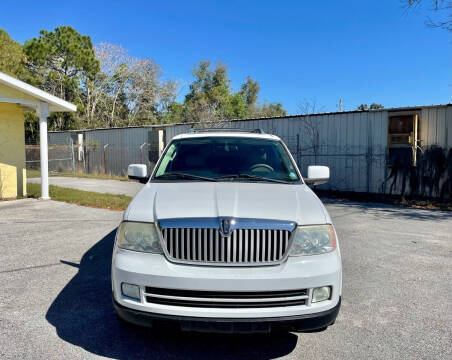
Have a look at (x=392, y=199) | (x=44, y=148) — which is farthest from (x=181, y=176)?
(x=392, y=199)

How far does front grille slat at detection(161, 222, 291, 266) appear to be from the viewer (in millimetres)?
2807

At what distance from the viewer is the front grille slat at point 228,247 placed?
2.81 meters

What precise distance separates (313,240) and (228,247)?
26.4 inches

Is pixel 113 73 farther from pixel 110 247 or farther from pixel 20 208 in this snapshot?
pixel 110 247

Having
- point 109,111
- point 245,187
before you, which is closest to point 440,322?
point 245,187

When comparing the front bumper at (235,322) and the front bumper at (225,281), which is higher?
the front bumper at (225,281)

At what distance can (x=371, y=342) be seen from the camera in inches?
129

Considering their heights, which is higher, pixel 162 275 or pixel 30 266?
pixel 162 275

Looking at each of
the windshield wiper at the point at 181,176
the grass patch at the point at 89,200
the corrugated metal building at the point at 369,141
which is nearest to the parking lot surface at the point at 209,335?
the windshield wiper at the point at 181,176

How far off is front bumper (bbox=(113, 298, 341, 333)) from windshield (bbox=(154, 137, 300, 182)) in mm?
1575

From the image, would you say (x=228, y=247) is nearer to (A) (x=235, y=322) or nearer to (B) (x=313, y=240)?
(A) (x=235, y=322)

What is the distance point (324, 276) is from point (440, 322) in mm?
1700

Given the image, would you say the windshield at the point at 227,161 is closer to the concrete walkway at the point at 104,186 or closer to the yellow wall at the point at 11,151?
the yellow wall at the point at 11,151

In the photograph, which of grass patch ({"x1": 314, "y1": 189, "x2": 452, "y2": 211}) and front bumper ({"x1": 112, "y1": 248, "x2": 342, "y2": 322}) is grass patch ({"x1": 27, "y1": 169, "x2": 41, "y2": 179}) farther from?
front bumper ({"x1": 112, "y1": 248, "x2": 342, "y2": 322})
